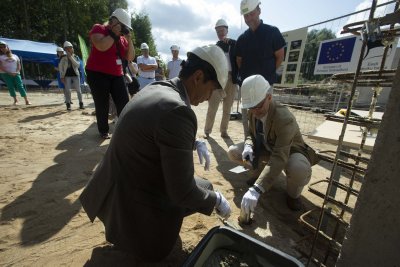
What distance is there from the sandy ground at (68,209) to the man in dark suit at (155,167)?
331mm

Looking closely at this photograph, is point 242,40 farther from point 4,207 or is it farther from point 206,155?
point 4,207

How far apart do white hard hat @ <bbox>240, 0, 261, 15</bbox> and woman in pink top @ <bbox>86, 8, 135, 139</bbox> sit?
64.2 inches

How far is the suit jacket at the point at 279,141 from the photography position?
207 centimetres

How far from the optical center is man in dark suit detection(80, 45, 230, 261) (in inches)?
48.5

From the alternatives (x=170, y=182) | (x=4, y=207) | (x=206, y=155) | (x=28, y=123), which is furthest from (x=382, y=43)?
(x=28, y=123)

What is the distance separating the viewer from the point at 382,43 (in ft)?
3.34

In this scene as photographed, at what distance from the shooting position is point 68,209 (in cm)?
216

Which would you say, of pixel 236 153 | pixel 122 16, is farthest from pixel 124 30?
pixel 236 153

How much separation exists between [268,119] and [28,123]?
509cm

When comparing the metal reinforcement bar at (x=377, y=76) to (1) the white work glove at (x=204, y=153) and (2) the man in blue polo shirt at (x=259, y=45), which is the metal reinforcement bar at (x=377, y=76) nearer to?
(1) the white work glove at (x=204, y=153)

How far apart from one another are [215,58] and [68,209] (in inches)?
72.4

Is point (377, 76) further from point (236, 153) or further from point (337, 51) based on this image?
point (337, 51)

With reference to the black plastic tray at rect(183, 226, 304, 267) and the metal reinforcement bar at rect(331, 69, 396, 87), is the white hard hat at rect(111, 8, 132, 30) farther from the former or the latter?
the black plastic tray at rect(183, 226, 304, 267)

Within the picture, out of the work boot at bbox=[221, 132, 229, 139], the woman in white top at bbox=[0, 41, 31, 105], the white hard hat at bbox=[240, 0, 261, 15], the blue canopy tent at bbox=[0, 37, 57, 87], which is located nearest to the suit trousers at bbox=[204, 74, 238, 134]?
the work boot at bbox=[221, 132, 229, 139]
